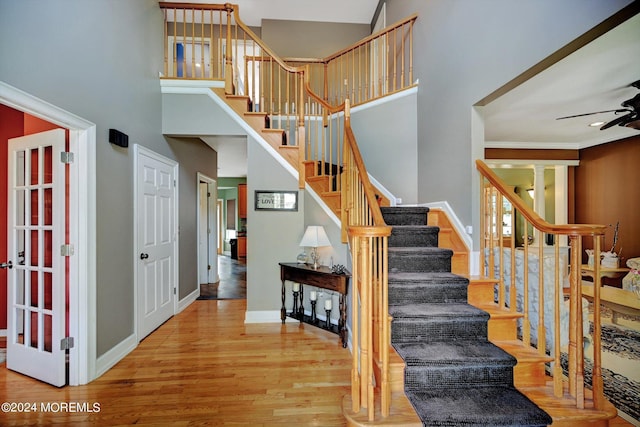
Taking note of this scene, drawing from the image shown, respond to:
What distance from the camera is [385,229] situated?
1603 mm

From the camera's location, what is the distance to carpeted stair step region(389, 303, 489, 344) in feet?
6.75

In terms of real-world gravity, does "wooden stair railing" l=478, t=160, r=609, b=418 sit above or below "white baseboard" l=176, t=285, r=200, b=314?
above

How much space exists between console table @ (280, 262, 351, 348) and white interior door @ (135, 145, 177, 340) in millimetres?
1511

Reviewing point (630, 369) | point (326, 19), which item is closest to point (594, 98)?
point (630, 369)

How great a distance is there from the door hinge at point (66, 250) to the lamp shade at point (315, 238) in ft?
6.57

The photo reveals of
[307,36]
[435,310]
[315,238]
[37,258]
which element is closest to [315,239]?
[315,238]

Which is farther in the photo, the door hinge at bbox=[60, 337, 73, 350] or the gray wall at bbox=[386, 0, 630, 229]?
the door hinge at bbox=[60, 337, 73, 350]

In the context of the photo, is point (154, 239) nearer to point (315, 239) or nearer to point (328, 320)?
point (315, 239)

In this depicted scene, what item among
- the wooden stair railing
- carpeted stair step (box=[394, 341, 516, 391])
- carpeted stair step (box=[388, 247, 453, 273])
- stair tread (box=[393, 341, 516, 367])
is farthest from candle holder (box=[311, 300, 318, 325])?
the wooden stair railing

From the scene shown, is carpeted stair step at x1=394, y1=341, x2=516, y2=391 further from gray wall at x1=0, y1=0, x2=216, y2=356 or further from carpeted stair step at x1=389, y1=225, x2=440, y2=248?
gray wall at x1=0, y1=0, x2=216, y2=356

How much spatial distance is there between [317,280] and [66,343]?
2.20 metres

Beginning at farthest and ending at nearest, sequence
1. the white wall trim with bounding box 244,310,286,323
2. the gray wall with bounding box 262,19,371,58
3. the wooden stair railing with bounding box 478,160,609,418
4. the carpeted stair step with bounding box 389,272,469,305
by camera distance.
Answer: the gray wall with bounding box 262,19,371,58
the white wall trim with bounding box 244,310,286,323
the carpeted stair step with bounding box 389,272,469,305
the wooden stair railing with bounding box 478,160,609,418

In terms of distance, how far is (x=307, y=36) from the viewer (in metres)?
5.52

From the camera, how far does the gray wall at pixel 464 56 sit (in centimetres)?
173
